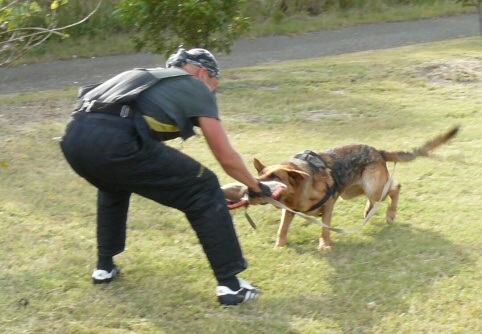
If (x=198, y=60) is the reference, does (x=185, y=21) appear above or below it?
below

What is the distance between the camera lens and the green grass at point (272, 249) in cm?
486

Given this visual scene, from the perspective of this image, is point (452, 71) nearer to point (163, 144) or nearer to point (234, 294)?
point (234, 294)

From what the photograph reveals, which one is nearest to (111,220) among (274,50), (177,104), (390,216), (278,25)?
(177,104)

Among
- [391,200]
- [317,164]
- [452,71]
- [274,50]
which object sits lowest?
[274,50]

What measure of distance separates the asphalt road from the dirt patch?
3.79 metres

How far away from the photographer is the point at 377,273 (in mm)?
5438

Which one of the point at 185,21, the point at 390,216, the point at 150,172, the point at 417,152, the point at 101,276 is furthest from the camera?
the point at 185,21

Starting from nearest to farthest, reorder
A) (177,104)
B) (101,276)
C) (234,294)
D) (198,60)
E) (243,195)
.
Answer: (177,104), (198,60), (234,294), (101,276), (243,195)

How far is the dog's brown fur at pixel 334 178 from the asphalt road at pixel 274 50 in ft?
27.2

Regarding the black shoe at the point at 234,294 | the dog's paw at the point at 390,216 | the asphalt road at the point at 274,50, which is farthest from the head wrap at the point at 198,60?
the asphalt road at the point at 274,50

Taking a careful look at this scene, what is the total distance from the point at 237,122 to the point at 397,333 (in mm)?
5462

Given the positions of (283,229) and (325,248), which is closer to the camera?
(325,248)

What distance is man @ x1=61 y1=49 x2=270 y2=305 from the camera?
15.0 feet

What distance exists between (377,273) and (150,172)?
75.0 inches
